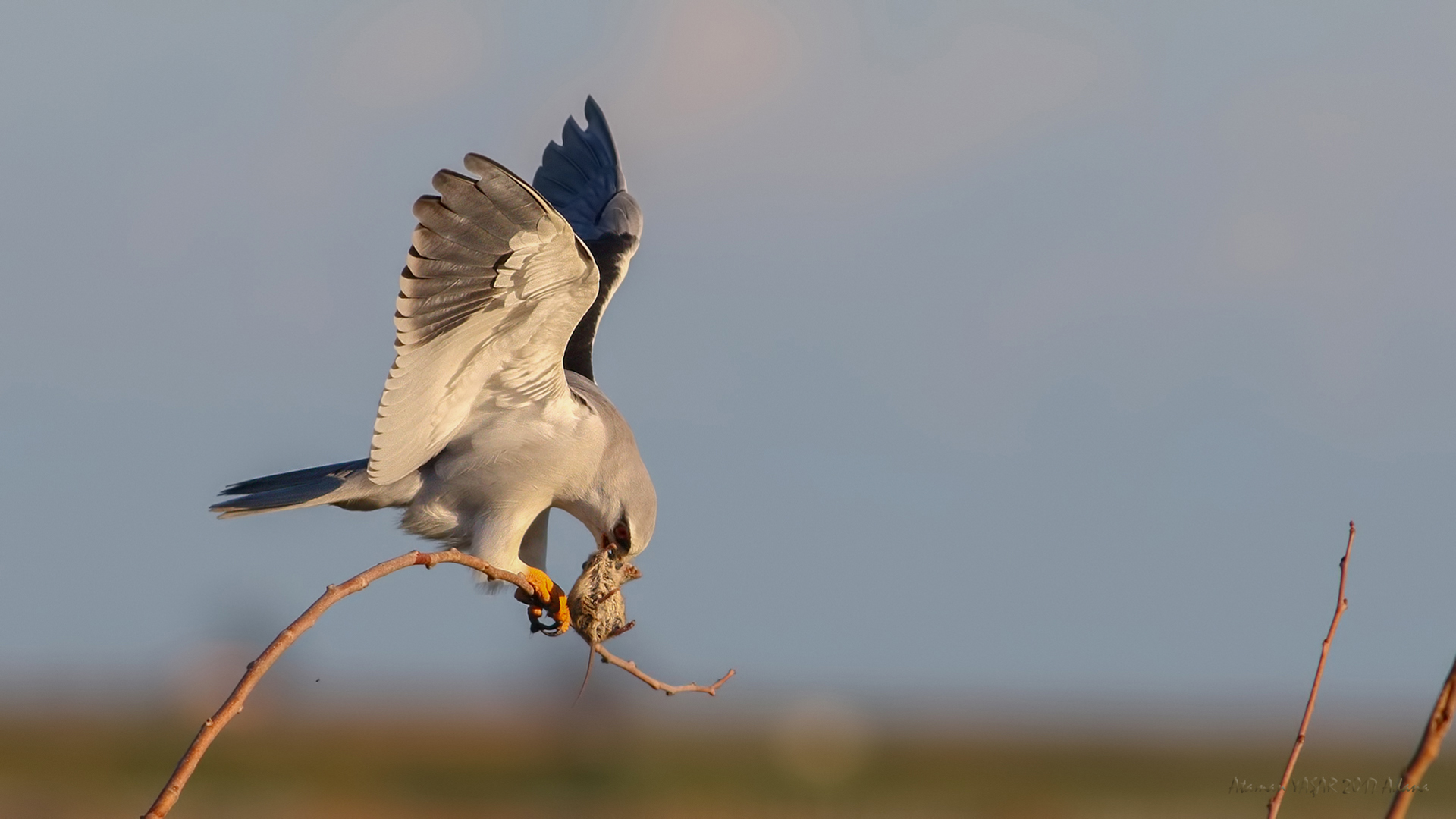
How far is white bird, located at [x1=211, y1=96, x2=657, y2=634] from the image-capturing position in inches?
196

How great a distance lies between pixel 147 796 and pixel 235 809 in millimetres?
3148

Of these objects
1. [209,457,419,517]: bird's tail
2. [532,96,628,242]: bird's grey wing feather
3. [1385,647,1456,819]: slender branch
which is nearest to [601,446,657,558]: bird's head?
[209,457,419,517]: bird's tail

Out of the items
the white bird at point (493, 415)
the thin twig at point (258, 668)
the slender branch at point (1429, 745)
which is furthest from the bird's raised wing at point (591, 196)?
the slender branch at point (1429, 745)

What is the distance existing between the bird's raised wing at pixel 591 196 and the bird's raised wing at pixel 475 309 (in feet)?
5.86

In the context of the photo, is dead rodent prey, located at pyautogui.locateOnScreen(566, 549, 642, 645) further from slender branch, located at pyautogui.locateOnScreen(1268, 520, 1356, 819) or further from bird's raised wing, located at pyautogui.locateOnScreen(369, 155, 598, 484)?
slender branch, located at pyautogui.locateOnScreen(1268, 520, 1356, 819)

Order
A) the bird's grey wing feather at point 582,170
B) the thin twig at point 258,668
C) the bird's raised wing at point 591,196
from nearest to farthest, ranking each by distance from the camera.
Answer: the thin twig at point 258,668 → the bird's raised wing at point 591,196 → the bird's grey wing feather at point 582,170

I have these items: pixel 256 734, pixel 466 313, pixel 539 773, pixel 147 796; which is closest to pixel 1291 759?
pixel 466 313

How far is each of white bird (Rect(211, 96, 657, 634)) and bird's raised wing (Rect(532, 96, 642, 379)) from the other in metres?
1.20

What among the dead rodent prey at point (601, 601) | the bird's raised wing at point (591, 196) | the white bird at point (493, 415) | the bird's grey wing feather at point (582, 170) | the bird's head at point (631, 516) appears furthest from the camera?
the bird's grey wing feather at point (582, 170)

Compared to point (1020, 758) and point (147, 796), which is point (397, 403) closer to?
point (147, 796)

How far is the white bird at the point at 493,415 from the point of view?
16.3ft

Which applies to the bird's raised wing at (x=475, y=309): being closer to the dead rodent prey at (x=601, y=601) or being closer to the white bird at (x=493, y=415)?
the white bird at (x=493, y=415)

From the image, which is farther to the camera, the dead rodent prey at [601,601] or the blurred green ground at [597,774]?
the blurred green ground at [597,774]

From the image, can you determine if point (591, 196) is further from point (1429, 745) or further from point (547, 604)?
point (1429, 745)
